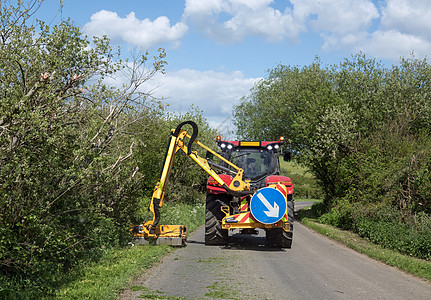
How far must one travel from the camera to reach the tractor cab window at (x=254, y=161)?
559 inches

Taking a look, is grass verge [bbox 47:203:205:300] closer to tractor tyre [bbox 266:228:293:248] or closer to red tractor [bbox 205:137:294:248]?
red tractor [bbox 205:137:294:248]

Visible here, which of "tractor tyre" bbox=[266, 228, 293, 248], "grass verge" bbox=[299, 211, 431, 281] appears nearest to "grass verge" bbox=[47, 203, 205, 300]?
"tractor tyre" bbox=[266, 228, 293, 248]

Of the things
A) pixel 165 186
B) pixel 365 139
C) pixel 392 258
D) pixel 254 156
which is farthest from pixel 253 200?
pixel 365 139

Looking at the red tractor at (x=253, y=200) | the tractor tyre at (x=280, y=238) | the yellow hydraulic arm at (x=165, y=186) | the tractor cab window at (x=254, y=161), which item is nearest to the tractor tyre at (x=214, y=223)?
the red tractor at (x=253, y=200)

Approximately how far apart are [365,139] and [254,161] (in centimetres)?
991

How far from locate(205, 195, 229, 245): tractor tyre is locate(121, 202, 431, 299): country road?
0.84ft

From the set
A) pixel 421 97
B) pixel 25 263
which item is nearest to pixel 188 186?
pixel 421 97

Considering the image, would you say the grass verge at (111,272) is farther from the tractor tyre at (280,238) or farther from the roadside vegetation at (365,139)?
the roadside vegetation at (365,139)

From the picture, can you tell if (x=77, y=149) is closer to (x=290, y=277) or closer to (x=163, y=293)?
(x=163, y=293)

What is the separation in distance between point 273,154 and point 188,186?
1556cm

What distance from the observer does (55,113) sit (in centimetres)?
743

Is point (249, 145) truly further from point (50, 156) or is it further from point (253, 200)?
point (50, 156)

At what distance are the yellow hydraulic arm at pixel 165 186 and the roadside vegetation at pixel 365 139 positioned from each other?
5556 millimetres

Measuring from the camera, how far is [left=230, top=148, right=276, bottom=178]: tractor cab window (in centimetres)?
1420
